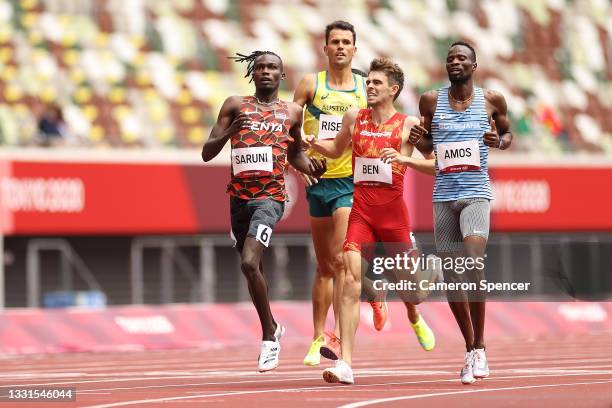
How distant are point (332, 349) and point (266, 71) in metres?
2.18

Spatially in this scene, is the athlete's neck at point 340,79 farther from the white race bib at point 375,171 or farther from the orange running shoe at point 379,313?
the orange running shoe at point 379,313

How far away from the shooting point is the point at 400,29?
106 ft

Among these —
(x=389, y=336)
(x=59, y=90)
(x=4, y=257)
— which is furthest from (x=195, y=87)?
(x=389, y=336)

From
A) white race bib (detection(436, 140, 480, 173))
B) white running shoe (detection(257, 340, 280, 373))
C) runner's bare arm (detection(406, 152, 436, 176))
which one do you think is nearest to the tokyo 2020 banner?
white running shoe (detection(257, 340, 280, 373))

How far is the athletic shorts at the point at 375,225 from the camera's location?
11.9m

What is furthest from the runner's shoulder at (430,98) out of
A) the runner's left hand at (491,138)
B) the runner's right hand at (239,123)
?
the runner's right hand at (239,123)

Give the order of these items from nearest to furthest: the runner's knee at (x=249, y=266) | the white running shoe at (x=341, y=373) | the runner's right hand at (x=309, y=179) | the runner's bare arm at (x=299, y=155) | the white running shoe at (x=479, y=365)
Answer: the white running shoe at (x=341, y=373), the white running shoe at (x=479, y=365), the runner's knee at (x=249, y=266), the runner's bare arm at (x=299, y=155), the runner's right hand at (x=309, y=179)

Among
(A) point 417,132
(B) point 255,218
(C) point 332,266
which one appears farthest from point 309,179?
(A) point 417,132

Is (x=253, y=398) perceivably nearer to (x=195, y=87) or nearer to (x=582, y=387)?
(x=582, y=387)

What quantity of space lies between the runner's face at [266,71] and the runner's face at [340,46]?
3.47 feet

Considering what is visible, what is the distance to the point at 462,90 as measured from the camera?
11914 mm

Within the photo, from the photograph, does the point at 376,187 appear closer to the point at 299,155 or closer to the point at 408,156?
the point at 408,156

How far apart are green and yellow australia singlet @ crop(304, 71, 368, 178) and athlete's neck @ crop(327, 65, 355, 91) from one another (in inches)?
1.2

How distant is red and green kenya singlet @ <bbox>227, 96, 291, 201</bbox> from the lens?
12461 millimetres
